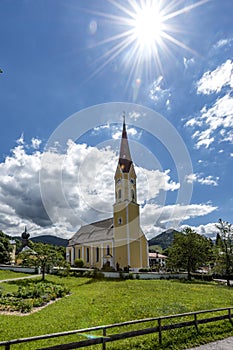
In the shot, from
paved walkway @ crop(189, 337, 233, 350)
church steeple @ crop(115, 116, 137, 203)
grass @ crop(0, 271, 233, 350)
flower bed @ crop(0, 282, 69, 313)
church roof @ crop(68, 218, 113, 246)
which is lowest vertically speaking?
paved walkway @ crop(189, 337, 233, 350)

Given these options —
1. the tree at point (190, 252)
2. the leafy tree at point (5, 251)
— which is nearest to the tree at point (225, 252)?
the tree at point (190, 252)

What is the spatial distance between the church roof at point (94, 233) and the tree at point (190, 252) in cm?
1244

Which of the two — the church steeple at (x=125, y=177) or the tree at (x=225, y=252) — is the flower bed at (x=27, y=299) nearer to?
the tree at (x=225, y=252)

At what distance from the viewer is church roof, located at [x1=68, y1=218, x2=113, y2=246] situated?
147 feet

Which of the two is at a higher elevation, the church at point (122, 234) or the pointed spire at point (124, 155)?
the pointed spire at point (124, 155)

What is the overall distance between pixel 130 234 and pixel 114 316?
1162 inches

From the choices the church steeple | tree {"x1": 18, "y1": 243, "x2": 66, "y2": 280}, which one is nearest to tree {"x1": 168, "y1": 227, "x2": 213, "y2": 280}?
the church steeple

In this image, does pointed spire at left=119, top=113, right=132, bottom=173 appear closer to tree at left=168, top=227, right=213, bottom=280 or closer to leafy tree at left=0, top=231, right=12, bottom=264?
→ tree at left=168, top=227, right=213, bottom=280

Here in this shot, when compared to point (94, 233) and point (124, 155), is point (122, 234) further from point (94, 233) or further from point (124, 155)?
point (124, 155)

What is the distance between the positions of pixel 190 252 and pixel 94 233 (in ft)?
69.4

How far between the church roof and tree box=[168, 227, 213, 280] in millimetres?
12441

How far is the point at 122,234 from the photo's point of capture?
1596 inches

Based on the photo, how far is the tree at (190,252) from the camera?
3186 cm

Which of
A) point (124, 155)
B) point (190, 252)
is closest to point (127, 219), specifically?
point (124, 155)
